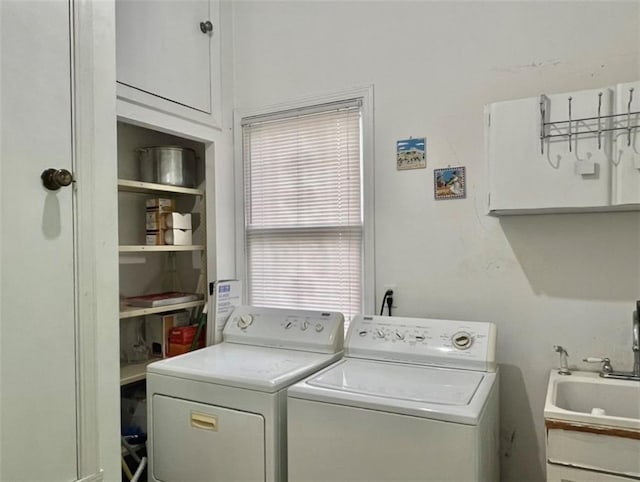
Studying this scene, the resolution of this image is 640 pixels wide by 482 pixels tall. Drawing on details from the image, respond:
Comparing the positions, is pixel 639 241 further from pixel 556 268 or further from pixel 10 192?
pixel 10 192

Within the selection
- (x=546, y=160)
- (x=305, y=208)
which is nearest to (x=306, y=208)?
(x=305, y=208)

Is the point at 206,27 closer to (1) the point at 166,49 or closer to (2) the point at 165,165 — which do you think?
(1) the point at 166,49

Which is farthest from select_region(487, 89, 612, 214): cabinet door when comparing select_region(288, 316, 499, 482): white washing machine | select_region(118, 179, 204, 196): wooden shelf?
select_region(118, 179, 204, 196): wooden shelf

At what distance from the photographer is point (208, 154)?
8.53ft

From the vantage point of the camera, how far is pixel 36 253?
1028mm

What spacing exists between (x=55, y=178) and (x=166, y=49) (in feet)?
4.86

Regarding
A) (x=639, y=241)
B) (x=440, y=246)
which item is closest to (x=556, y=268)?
(x=639, y=241)

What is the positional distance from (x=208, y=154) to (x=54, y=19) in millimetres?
1530

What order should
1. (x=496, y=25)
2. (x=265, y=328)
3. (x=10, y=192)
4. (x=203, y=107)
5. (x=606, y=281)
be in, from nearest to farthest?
(x=10, y=192) < (x=606, y=281) < (x=496, y=25) < (x=265, y=328) < (x=203, y=107)

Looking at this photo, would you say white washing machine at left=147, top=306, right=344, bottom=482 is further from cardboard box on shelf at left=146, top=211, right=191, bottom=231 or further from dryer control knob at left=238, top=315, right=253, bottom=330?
cardboard box on shelf at left=146, top=211, right=191, bottom=231

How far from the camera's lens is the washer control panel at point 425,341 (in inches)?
72.6

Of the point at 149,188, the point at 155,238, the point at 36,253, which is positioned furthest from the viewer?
the point at 155,238

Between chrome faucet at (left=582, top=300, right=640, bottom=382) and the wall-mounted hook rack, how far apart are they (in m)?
0.66

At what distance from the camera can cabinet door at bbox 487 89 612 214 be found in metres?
1.58
